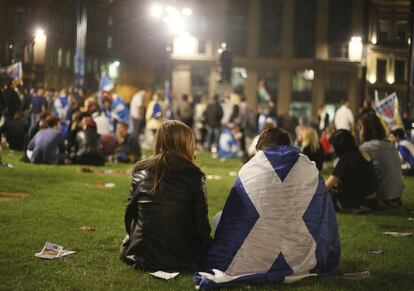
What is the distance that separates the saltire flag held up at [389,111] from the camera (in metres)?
18.8

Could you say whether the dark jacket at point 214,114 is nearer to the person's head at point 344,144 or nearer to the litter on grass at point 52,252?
the person's head at point 344,144

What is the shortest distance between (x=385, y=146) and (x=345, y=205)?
114 centimetres

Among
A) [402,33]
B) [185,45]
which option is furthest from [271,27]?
[402,33]

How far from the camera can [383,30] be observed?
2480 centimetres

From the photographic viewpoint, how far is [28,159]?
1655 cm

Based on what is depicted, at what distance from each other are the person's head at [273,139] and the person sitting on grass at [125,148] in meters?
12.1

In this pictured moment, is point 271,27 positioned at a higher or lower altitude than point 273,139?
higher

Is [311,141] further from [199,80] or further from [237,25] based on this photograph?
[237,25]

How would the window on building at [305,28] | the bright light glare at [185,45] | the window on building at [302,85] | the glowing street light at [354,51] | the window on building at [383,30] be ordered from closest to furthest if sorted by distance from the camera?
the window on building at [383,30] < the glowing street light at [354,51] < the bright light glare at [185,45] < the window on building at [302,85] < the window on building at [305,28]

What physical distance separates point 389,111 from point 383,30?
264 inches

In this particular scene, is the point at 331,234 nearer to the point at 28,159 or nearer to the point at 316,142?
the point at 316,142

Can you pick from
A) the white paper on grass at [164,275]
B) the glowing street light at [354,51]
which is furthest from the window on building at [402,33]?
the glowing street light at [354,51]

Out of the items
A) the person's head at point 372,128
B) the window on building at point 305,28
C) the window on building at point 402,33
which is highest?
the window on building at point 305,28

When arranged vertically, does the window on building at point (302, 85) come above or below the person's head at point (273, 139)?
above
